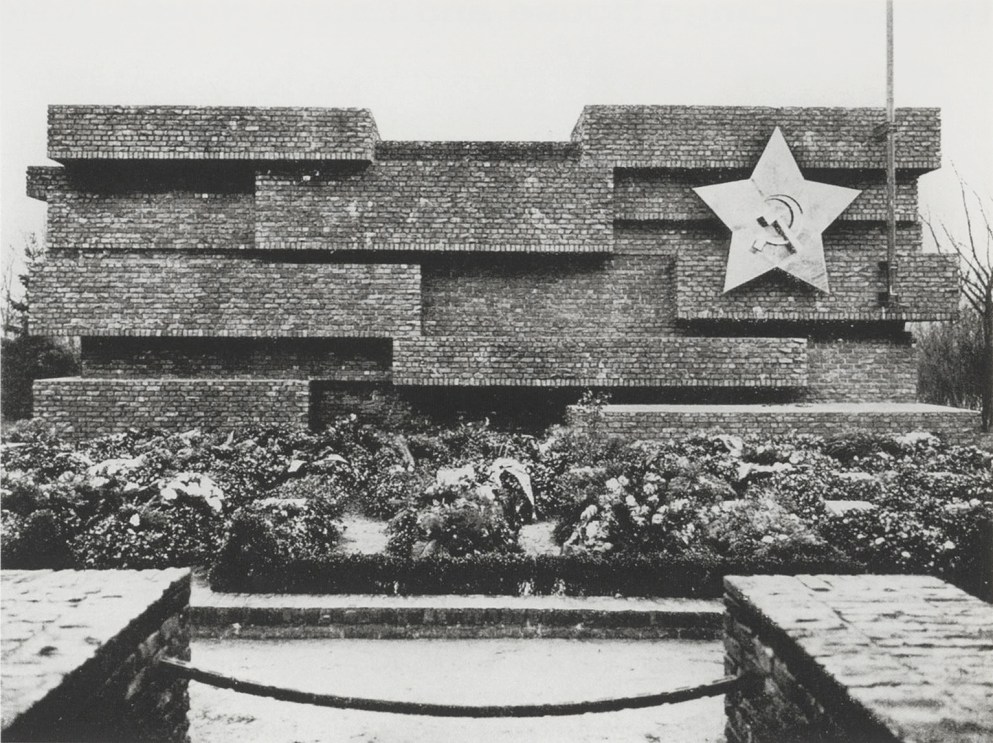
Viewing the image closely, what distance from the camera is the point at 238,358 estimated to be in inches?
512

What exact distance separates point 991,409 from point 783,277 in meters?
6.75

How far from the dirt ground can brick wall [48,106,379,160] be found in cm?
895

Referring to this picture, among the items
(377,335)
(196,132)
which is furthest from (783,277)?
(196,132)

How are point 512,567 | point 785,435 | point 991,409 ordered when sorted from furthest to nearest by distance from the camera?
point 991,409
point 785,435
point 512,567

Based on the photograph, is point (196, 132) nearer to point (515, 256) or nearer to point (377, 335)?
point (377, 335)

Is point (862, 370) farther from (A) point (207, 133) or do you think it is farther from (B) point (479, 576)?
(A) point (207, 133)

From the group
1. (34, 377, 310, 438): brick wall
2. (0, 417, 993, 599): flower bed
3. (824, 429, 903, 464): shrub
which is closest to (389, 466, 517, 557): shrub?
(0, 417, 993, 599): flower bed

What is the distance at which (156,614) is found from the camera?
334cm

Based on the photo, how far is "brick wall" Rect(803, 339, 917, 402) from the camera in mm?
13273

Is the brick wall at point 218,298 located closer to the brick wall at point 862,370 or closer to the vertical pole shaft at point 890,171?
the brick wall at point 862,370

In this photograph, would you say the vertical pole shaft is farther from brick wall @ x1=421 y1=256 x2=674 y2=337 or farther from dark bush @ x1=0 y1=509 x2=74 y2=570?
dark bush @ x1=0 y1=509 x2=74 y2=570

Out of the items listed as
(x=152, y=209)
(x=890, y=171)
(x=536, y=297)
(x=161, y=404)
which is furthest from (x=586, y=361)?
(x=152, y=209)

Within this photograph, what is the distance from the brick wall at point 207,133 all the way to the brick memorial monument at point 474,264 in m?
0.03

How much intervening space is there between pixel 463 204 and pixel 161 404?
559 cm
